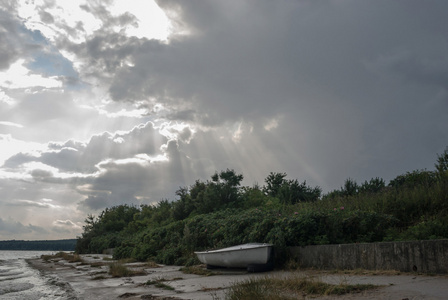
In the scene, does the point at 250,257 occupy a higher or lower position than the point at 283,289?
higher

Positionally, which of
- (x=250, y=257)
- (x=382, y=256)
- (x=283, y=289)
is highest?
(x=382, y=256)

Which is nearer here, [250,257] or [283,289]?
[283,289]

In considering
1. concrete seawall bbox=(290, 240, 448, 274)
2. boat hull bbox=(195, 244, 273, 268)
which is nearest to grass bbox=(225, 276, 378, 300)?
concrete seawall bbox=(290, 240, 448, 274)

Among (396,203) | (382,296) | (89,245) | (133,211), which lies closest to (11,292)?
(382,296)

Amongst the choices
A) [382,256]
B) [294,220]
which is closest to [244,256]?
[294,220]

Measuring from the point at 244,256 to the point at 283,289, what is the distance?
4.14 meters

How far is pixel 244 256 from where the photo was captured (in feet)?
33.4

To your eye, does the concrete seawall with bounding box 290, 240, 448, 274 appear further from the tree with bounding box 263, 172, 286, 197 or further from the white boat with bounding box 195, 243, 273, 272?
the tree with bounding box 263, 172, 286, 197

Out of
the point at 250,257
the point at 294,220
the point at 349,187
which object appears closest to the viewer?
the point at 250,257

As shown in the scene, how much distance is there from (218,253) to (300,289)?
5.06 m

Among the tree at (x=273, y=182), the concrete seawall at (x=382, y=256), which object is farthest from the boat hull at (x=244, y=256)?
the tree at (x=273, y=182)

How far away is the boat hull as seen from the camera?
9.90 meters

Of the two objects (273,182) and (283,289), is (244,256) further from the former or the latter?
(273,182)

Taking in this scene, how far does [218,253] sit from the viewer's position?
1095 cm
